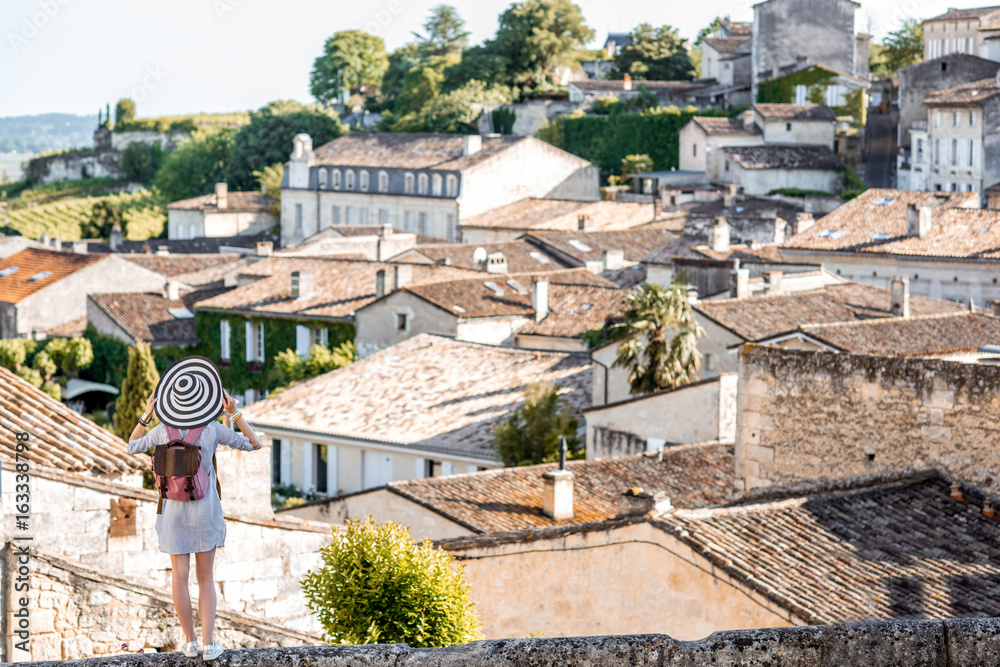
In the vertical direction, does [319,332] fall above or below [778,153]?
below

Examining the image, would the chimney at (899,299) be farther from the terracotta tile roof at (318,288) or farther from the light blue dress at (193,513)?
the light blue dress at (193,513)

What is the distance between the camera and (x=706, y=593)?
12.1 m

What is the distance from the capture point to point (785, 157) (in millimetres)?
64688

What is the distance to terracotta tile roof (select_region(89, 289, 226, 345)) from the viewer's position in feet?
138

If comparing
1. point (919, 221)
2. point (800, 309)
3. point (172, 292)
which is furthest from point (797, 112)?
point (800, 309)

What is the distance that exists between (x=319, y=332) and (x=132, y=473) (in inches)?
1070

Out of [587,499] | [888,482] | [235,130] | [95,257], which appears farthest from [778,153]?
[888,482]

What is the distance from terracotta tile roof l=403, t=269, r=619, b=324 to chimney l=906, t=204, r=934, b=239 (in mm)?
10183

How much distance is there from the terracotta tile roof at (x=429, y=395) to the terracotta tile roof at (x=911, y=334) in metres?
5.58

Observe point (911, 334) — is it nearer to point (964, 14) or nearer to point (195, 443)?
point (195, 443)

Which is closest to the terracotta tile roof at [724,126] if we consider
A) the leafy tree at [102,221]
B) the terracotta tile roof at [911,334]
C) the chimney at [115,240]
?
the chimney at [115,240]

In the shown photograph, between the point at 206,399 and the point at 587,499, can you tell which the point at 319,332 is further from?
the point at 206,399

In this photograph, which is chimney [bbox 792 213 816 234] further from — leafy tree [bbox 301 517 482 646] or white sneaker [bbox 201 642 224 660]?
white sneaker [bbox 201 642 224 660]

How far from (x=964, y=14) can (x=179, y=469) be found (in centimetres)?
7210
